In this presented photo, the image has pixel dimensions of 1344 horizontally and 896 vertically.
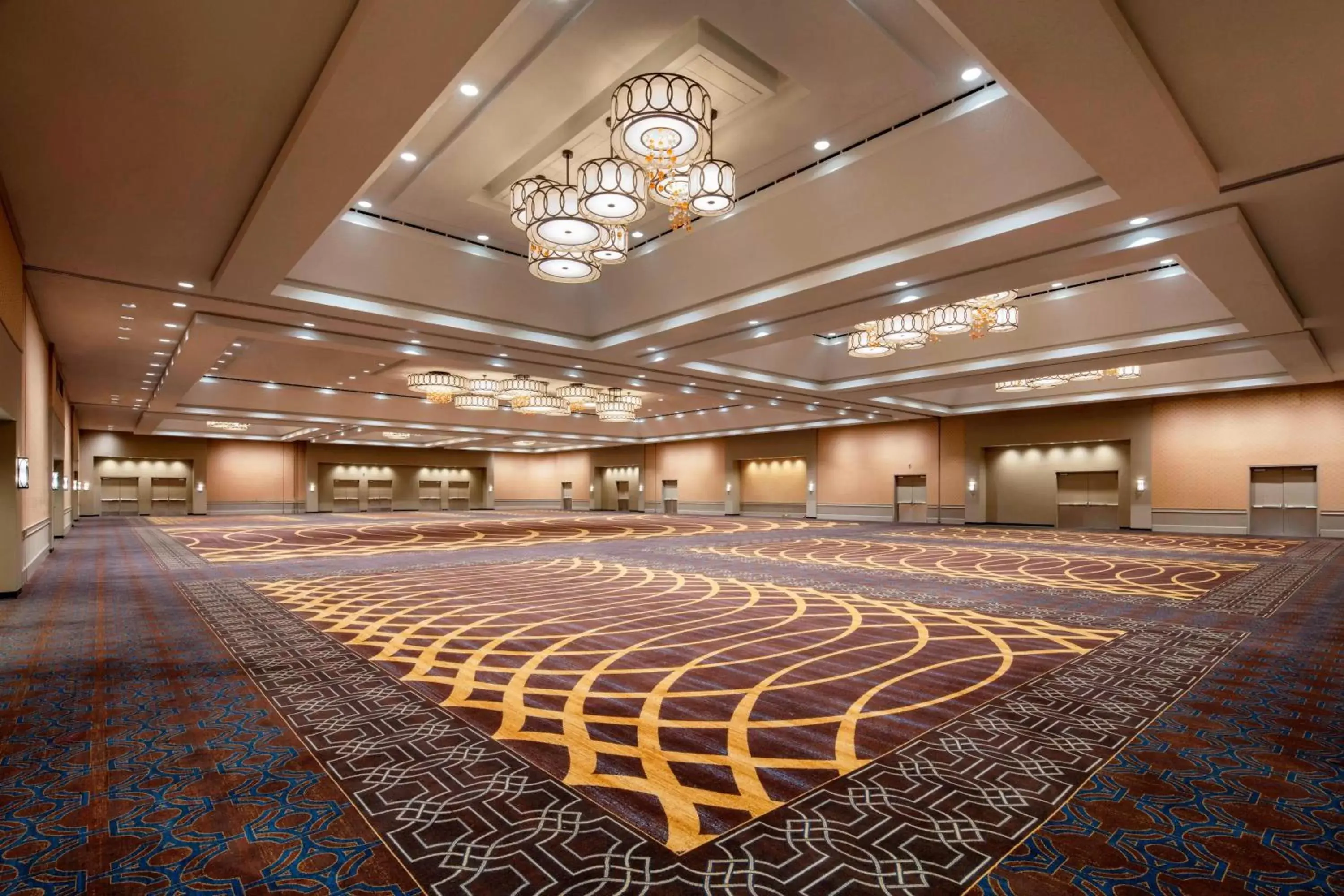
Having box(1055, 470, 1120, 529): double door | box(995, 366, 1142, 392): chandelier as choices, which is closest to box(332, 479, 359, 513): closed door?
box(995, 366, 1142, 392): chandelier

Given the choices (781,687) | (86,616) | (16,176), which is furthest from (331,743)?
(16,176)

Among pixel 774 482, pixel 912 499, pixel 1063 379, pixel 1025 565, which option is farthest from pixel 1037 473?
pixel 1025 565

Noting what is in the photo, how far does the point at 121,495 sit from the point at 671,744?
3655 cm

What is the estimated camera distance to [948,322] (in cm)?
1100

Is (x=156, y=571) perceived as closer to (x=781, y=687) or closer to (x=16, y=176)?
(x=16, y=176)

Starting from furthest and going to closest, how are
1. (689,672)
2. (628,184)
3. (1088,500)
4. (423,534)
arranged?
1. (1088,500)
2. (423,534)
3. (628,184)
4. (689,672)

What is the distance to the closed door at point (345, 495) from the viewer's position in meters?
35.1

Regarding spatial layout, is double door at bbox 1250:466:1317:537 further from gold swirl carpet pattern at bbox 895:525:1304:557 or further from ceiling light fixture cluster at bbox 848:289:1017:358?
ceiling light fixture cluster at bbox 848:289:1017:358

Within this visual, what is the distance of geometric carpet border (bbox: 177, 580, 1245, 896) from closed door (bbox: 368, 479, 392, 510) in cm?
3481

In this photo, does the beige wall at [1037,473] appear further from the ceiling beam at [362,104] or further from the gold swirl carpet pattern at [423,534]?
the ceiling beam at [362,104]

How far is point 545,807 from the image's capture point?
8.67 ft

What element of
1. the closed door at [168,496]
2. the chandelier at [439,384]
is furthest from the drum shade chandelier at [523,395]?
the closed door at [168,496]

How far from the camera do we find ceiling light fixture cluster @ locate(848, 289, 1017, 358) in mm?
10875

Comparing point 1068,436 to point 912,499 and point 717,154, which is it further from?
point 717,154
